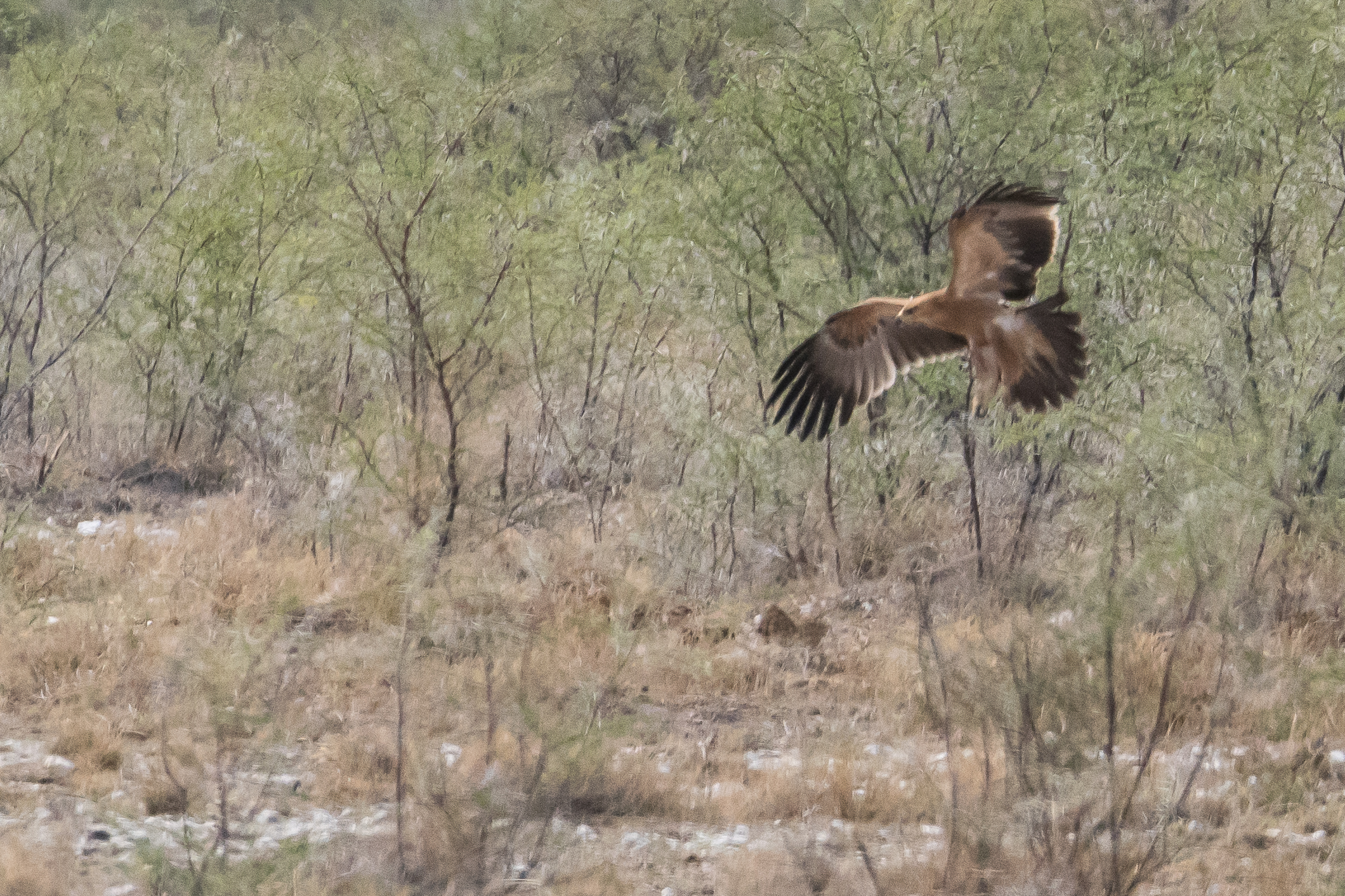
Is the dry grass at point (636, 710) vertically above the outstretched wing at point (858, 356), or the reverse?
the outstretched wing at point (858, 356)

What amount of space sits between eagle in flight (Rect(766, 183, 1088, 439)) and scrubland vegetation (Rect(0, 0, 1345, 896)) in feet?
1.78

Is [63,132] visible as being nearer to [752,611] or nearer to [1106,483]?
[752,611]

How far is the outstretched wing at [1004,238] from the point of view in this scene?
4871mm

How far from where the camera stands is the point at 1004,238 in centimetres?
498

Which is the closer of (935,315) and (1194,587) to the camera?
(1194,587)

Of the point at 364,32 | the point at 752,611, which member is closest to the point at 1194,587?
the point at 752,611

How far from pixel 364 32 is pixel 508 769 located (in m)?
14.1

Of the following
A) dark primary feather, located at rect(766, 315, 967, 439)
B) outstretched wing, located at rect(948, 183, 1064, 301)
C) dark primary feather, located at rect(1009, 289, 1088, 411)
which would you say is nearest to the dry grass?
dark primary feather, located at rect(1009, 289, 1088, 411)

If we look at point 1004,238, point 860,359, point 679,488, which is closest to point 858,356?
point 860,359

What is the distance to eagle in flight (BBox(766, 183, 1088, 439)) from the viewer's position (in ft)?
16.2

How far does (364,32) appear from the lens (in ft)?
53.9

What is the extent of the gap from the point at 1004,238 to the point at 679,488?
395 cm

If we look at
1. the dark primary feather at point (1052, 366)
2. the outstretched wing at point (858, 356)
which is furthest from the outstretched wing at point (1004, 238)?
the outstretched wing at point (858, 356)

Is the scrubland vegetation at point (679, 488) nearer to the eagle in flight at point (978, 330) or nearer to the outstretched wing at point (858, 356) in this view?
the eagle in flight at point (978, 330)
